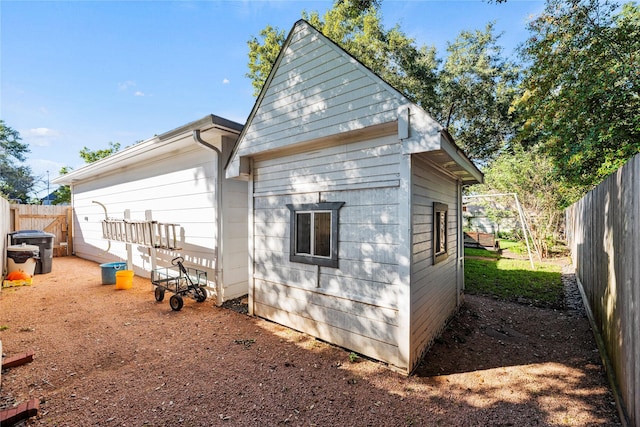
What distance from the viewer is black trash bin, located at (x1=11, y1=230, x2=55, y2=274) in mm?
8102

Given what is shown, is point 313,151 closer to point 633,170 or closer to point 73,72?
point 633,170

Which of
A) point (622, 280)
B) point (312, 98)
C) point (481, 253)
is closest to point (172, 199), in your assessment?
point (312, 98)

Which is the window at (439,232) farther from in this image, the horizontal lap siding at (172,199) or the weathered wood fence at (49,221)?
the weathered wood fence at (49,221)

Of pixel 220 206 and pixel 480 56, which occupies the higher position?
pixel 480 56

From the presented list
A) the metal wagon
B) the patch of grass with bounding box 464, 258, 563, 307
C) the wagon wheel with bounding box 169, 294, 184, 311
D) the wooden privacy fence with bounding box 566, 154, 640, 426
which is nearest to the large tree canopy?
the patch of grass with bounding box 464, 258, 563, 307

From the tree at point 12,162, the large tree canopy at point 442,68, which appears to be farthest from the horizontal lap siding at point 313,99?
the tree at point 12,162

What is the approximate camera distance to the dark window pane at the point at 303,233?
13.5ft

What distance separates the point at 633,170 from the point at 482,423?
2454 millimetres

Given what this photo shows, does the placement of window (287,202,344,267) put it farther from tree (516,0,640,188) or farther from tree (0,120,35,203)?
tree (0,120,35,203)

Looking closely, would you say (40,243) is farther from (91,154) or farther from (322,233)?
(91,154)

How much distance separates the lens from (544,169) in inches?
432

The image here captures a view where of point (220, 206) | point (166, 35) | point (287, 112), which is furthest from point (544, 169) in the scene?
point (166, 35)

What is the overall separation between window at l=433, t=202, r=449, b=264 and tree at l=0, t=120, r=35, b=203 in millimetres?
36929

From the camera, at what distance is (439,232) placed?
4.43 metres
